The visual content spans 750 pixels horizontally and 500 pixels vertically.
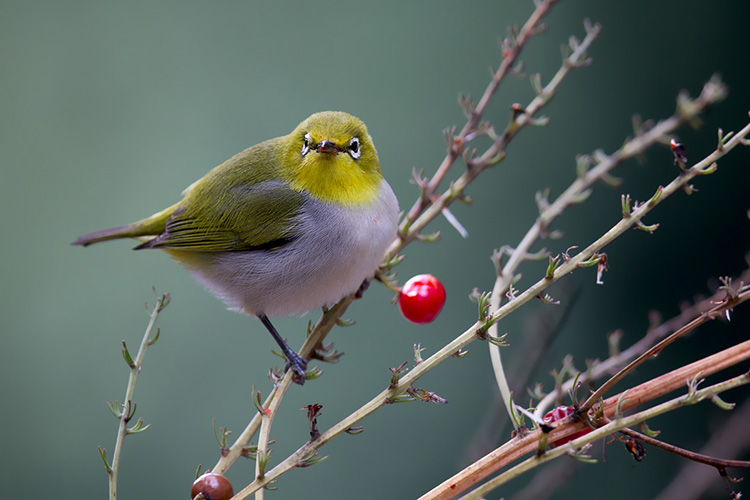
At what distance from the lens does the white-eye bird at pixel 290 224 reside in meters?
2.04

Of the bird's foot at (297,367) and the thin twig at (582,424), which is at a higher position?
the bird's foot at (297,367)

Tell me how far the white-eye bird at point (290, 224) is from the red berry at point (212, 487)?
2.85 feet

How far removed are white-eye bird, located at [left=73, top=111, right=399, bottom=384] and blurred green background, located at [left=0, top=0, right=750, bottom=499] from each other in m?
0.76

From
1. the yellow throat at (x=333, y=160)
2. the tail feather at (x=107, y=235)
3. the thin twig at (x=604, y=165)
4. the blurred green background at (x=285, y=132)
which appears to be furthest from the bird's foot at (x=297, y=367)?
the blurred green background at (x=285, y=132)

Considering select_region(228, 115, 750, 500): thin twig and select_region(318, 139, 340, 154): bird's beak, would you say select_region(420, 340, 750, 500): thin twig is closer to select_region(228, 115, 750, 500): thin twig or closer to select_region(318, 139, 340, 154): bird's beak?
select_region(228, 115, 750, 500): thin twig

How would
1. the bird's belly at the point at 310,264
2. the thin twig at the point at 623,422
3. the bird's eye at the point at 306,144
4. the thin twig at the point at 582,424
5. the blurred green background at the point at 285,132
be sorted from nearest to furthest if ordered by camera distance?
the thin twig at the point at 623,422
the thin twig at the point at 582,424
the bird's belly at the point at 310,264
the bird's eye at the point at 306,144
the blurred green background at the point at 285,132

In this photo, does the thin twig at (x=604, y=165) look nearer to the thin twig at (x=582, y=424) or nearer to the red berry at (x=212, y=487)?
the thin twig at (x=582, y=424)

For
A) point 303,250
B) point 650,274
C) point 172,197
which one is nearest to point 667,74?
point 650,274

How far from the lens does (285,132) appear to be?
3129mm

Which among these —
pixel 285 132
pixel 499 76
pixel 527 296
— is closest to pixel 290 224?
pixel 499 76

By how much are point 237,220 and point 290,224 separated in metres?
0.21

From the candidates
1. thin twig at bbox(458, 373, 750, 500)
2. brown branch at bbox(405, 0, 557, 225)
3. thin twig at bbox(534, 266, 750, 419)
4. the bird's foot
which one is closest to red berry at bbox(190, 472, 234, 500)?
the bird's foot

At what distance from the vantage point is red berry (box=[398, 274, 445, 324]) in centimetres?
172

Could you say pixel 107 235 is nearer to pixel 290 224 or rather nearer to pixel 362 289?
pixel 290 224
